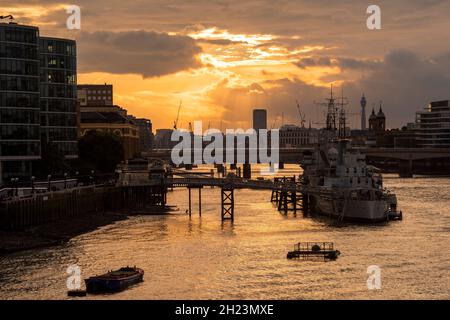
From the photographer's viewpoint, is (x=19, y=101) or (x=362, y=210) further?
(x=19, y=101)

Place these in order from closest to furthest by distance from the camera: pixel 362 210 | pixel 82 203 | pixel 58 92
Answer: pixel 362 210 → pixel 82 203 → pixel 58 92

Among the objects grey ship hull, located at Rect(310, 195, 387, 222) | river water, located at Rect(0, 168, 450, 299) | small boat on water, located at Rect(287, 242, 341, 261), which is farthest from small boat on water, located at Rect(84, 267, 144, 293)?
grey ship hull, located at Rect(310, 195, 387, 222)

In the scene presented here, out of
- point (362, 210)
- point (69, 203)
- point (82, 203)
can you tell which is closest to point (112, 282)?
point (69, 203)

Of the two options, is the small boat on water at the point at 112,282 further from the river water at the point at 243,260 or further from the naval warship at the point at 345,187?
the naval warship at the point at 345,187

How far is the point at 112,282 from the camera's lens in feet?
151

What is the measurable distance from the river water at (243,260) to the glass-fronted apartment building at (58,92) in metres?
32.5

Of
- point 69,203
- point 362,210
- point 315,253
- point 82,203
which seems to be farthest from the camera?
point 82,203

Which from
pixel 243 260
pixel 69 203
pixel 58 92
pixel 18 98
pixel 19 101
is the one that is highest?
pixel 58 92

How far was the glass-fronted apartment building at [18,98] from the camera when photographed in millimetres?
94250

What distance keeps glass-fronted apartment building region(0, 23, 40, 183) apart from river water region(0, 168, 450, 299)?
17028 millimetres

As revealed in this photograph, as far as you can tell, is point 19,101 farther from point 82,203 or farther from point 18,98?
point 82,203

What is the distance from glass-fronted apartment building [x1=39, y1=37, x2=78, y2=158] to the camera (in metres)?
116

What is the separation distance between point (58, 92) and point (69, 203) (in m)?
36.5
